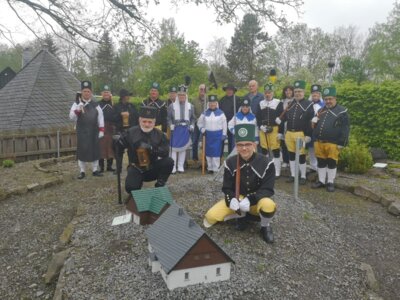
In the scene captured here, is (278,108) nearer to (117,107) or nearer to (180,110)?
(180,110)

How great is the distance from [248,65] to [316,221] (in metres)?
28.7

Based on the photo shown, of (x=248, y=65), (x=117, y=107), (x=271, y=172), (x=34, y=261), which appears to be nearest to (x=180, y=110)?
(x=117, y=107)

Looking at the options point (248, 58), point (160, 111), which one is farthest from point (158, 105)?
point (248, 58)

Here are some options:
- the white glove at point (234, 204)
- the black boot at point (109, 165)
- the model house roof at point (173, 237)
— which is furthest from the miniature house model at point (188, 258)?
the black boot at point (109, 165)

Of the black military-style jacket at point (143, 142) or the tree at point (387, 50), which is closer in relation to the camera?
the black military-style jacket at point (143, 142)

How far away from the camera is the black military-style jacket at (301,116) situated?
7078mm

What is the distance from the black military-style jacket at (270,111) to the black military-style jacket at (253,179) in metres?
3.12

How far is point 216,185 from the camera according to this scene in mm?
6707

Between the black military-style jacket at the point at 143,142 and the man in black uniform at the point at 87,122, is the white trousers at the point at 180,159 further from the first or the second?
the black military-style jacket at the point at 143,142

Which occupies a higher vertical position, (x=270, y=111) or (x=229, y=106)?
(x=229, y=106)

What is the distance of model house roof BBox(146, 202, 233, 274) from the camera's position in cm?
321

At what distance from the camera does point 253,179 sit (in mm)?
4496

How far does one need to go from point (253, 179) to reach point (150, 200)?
4.52 ft

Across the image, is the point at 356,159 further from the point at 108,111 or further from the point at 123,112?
the point at 108,111
